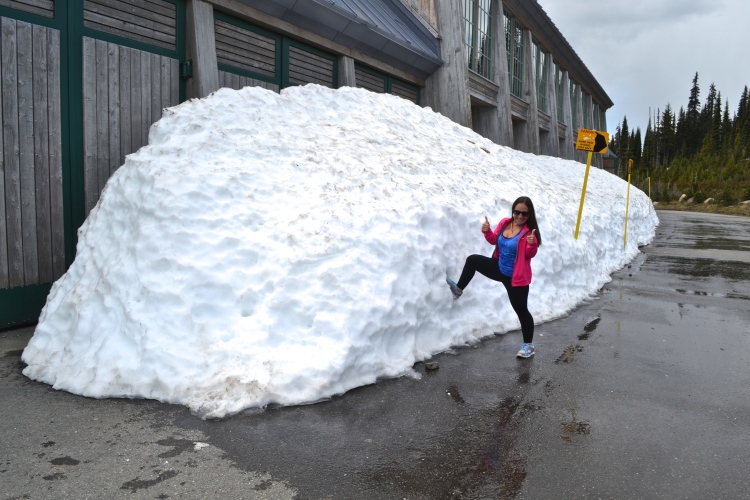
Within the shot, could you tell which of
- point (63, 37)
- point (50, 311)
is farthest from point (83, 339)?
point (63, 37)

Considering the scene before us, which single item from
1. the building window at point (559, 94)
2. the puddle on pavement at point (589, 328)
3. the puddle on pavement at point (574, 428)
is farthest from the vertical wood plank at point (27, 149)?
the building window at point (559, 94)

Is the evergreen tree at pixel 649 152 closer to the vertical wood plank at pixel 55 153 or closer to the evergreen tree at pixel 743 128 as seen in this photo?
the evergreen tree at pixel 743 128

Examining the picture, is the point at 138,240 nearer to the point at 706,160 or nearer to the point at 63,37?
the point at 63,37

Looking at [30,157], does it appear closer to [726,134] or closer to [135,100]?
[135,100]

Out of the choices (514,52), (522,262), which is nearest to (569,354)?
(522,262)

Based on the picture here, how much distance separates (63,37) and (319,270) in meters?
4.12

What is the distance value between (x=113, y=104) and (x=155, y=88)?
71cm

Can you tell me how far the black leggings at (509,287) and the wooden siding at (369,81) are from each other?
269 inches

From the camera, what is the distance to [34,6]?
5.95 m

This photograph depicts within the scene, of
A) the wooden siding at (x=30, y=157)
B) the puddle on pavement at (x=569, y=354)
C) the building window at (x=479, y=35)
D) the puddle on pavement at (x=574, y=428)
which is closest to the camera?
the puddle on pavement at (x=574, y=428)

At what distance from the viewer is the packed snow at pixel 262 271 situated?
14.2 ft

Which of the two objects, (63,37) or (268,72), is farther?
(268,72)

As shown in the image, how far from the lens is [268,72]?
8.99m

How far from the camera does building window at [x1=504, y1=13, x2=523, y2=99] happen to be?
2091cm
